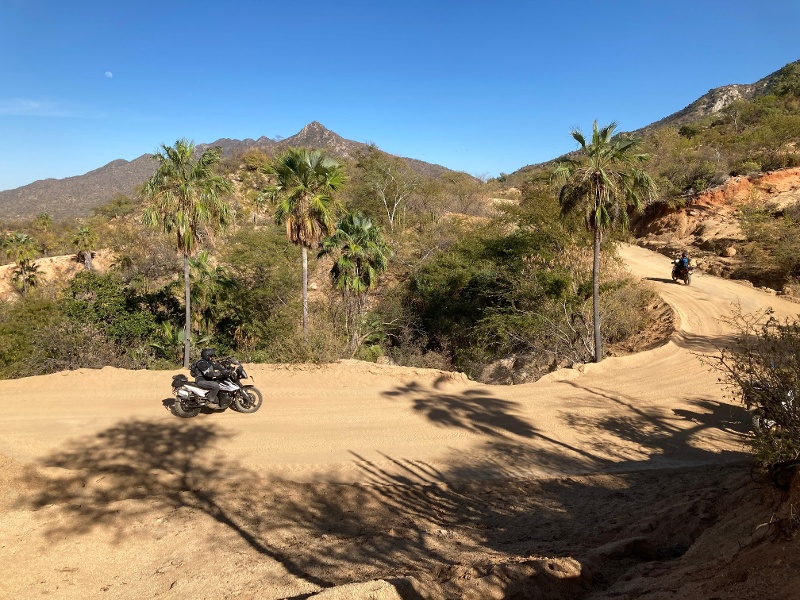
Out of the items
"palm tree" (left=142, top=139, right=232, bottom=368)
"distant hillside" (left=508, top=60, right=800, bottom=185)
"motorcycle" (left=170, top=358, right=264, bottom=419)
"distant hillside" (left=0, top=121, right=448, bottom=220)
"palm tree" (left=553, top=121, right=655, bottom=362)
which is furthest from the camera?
"distant hillside" (left=0, top=121, right=448, bottom=220)

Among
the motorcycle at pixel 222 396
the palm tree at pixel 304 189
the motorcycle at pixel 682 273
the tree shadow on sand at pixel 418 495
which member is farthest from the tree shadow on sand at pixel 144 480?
the motorcycle at pixel 682 273

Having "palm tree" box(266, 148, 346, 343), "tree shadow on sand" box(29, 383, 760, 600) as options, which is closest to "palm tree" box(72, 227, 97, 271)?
"palm tree" box(266, 148, 346, 343)

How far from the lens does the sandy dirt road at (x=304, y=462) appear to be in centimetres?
546

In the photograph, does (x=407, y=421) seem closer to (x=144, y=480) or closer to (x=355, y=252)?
(x=144, y=480)

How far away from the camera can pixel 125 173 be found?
4887 inches

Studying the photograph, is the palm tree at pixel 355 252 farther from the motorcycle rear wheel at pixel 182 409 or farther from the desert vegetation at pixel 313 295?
the motorcycle rear wheel at pixel 182 409

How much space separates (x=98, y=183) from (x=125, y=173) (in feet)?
27.4

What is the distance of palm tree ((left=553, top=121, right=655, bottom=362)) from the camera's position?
41.9 feet

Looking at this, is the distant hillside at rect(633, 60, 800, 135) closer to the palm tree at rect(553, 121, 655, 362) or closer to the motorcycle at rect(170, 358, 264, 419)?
the palm tree at rect(553, 121, 655, 362)

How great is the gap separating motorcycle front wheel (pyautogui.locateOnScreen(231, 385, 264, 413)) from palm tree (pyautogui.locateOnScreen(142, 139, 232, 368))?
297 inches

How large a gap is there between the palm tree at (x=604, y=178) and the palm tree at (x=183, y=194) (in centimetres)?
1098

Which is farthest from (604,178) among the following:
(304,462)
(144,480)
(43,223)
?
(43,223)

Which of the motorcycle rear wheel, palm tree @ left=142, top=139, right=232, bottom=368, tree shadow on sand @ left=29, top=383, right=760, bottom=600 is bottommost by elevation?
tree shadow on sand @ left=29, top=383, right=760, bottom=600

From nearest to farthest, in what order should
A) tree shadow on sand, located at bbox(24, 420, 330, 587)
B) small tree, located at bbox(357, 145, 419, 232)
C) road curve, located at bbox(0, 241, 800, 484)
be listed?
tree shadow on sand, located at bbox(24, 420, 330, 587), road curve, located at bbox(0, 241, 800, 484), small tree, located at bbox(357, 145, 419, 232)
